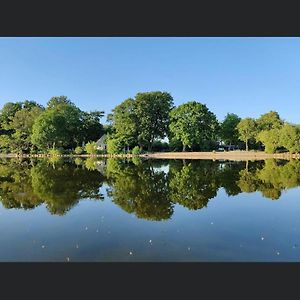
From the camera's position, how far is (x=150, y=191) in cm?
1756

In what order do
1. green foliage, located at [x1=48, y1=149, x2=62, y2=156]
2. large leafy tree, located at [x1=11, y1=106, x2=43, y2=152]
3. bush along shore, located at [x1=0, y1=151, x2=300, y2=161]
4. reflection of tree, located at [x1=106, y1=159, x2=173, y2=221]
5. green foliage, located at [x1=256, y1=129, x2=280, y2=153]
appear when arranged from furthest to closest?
large leafy tree, located at [x1=11, y1=106, x2=43, y2=152]
green foliage, located at [x1=48, y1=149, x2=62, y2=156]
green foliage, located at [x1=256, y1=129, x2=280, y2=153]
bush along shore, located at [x1=0, y1=151, x2=300, y2=161]
reflection of tree, located at [x1=106, y1=159, x2=173, y2=221]

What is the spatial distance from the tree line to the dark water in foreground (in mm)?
45066

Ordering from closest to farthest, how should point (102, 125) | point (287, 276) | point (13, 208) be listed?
point (287, 276) → point (13, 208) → point (102, 125)

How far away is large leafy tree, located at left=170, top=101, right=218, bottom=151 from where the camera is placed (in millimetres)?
65931

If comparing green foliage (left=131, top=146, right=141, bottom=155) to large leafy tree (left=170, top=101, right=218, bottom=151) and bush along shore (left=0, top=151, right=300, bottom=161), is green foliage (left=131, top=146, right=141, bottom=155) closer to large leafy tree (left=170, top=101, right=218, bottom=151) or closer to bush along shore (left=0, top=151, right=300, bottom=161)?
bush along shore (left=0, top=151, right=300, bottom=161)

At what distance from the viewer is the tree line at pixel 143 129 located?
6744cm

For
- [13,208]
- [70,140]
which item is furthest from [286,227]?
[70,140]

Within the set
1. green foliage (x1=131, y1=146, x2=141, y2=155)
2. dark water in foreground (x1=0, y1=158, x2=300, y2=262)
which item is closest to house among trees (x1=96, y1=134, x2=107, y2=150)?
green foliage (x1=131, y1=146, x2=141, y2=155)

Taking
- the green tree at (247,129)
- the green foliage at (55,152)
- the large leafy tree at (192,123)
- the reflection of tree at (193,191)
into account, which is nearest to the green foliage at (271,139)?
the green tree at (247,129)

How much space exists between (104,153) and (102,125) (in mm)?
15295

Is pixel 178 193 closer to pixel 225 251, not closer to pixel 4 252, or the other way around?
pixel 225 251

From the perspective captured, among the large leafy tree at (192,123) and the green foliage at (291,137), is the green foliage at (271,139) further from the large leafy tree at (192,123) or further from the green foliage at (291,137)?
the large leafy tree at (192,123)

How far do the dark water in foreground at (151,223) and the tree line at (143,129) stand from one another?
45.1 metres

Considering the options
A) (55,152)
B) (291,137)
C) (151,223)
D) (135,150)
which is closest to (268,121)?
(291,137)
